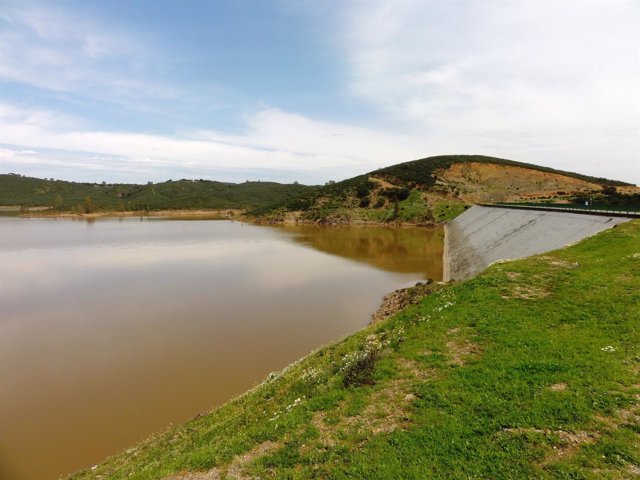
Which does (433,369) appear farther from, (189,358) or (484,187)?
(484,187)

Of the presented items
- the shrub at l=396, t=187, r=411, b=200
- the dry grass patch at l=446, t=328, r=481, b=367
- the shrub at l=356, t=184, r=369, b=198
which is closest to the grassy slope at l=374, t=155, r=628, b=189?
the shrub at l=396, t=187, r=411, b=200

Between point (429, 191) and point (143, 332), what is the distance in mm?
114348

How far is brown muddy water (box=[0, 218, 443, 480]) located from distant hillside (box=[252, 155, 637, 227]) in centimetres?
5924

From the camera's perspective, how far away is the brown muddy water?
16438 millimetres

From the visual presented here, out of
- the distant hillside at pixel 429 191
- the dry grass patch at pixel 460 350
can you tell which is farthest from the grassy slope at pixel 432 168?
the dry grass patch at pixel 460 350

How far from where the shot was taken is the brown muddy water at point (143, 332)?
1644cm

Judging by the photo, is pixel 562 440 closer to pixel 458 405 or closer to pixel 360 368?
pixel 458 405

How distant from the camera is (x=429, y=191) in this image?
127 meters

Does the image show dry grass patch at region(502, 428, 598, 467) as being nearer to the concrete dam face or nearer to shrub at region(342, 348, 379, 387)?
shrub at region(342, 348, 379, 387)

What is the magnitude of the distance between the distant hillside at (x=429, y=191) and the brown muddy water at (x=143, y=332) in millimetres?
59238

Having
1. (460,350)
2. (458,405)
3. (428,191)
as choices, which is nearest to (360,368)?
(460,350)

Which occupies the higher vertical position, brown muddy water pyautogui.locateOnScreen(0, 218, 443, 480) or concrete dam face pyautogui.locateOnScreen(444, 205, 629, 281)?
concrete dam face pyautogui.locateOnScreen(444, 205, 629, 281)

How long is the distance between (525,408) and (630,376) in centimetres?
339

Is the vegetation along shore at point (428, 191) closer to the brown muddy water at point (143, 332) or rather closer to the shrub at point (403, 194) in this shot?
the shrub at point (403, 194)
